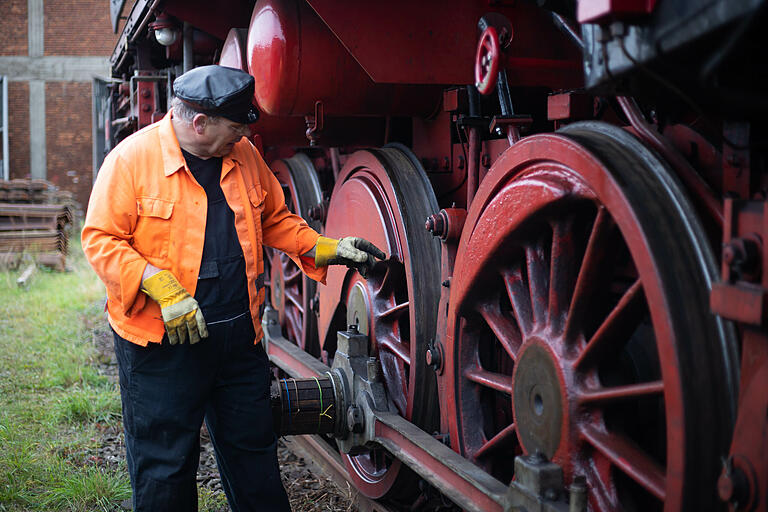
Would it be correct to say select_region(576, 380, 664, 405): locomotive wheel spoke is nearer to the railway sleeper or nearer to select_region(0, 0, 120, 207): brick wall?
the railway sleeper

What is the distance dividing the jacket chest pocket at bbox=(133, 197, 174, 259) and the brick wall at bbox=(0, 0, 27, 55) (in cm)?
2074

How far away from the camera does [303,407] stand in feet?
11.4

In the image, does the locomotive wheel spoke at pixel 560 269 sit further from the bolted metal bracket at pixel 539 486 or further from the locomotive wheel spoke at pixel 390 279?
the locomotive wheel spoke at pixel 390 279

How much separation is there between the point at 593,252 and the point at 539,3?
103 centimetres

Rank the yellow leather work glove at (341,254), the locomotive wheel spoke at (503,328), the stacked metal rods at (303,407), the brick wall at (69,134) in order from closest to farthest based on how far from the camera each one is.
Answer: the locomotive wheel spoke at (503,328), the yellow leather work glove at (341,254), the stacked metal rods at (303,407), the brick wall at (69,134)

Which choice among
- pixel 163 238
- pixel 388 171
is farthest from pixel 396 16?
pixel 163 238

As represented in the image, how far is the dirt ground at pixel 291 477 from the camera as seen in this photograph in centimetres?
393

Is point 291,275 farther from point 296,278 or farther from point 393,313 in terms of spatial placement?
point 393,313

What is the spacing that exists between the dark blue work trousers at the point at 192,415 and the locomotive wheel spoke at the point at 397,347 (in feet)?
2.21

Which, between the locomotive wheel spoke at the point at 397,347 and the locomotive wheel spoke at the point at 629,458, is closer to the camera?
the locomotive wheel spoke at the point at 629,458

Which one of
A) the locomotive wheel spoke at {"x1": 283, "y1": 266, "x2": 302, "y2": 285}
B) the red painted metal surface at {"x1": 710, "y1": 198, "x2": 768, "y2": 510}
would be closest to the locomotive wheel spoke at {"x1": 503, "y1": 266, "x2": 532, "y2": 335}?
the red painted metal surface at {"x1": 710, "y1": 198, "x2": 768, "y2": 510}

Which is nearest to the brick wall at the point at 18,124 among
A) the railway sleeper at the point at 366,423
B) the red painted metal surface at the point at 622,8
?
the railway sleeper at the point at 366,423

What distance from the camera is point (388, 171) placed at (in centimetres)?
350

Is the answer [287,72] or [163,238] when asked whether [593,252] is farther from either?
[287,72]
